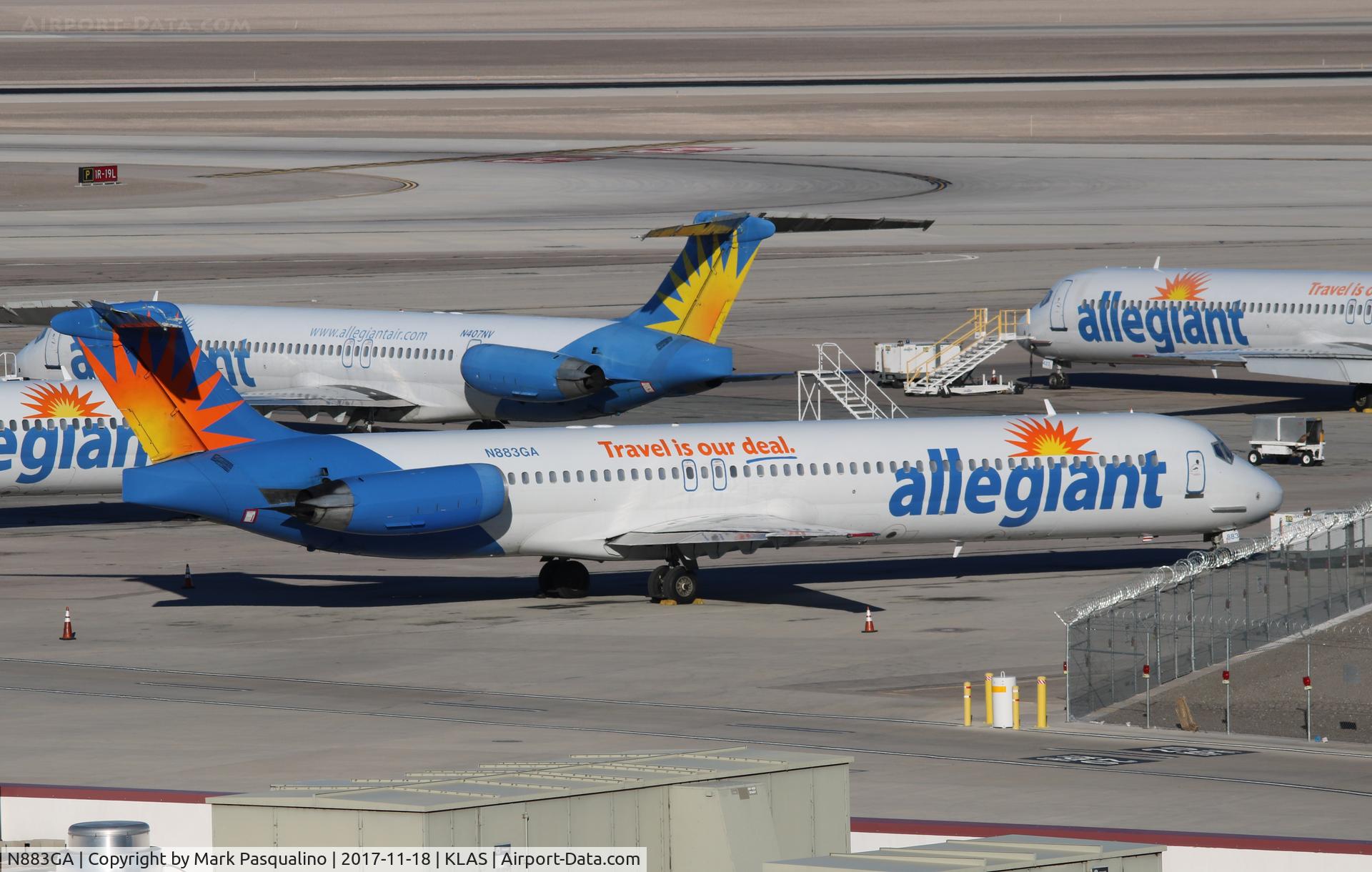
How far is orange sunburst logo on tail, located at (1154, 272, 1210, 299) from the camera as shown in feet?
235

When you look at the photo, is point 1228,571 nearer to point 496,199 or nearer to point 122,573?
point 122,573

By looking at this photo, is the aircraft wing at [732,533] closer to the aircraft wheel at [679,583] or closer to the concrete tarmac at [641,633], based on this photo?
the aircraft wheel at [679,583]

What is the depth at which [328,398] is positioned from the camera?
6238 cm

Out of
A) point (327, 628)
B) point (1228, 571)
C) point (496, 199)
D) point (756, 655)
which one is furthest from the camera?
point (496, 199)

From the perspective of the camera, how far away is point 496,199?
440 ft

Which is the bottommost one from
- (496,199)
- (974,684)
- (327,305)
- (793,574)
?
(974,684)

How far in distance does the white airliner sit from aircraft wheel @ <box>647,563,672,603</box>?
2990 cm

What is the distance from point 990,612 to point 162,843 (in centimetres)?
2344

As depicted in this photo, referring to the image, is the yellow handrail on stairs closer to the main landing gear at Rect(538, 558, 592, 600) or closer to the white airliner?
the white airliner

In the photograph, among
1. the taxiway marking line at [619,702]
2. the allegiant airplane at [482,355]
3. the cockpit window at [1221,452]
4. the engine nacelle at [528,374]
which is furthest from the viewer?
the engine nacelle at [528,374]

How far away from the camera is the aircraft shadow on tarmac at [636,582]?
4484cm

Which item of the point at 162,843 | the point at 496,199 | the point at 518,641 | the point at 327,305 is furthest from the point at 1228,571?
the point at 496,199

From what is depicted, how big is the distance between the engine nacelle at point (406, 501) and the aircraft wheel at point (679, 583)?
3833mm

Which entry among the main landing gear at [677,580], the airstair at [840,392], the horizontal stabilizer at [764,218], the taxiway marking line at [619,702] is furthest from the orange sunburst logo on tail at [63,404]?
the airstair at [840,392]
